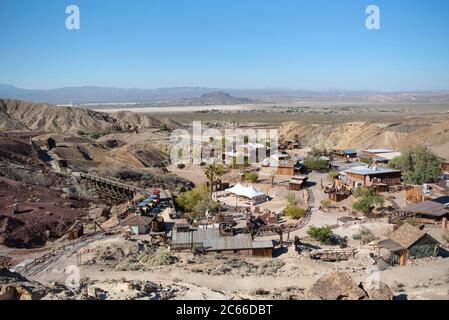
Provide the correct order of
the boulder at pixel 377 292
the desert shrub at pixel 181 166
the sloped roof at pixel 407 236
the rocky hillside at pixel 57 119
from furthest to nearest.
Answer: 1. the rocky hillside at pixel 57 119
2. the desert shrub at pixel 181 166
3. the sloped roof at pixel 407 236
4. the boulder at pixel 377 292

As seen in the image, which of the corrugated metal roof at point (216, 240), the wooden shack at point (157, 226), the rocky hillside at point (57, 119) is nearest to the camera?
the corrugated metal roof at point (216, 240)

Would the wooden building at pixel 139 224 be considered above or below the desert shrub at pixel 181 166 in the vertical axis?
below

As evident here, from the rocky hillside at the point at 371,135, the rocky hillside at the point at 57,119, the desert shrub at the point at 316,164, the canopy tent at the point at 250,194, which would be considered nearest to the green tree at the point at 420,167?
the desert shrub at the point at 316,164

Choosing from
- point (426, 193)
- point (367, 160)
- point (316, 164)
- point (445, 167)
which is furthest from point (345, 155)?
point (426, 193)

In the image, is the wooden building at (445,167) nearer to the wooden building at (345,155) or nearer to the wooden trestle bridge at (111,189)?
the wooden building at (345,155)

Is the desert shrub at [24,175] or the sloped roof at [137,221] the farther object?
the desert shrub at [24,175]

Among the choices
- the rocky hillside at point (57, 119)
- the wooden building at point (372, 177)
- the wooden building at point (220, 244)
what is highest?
the rocky hillside at point (57, 119)
